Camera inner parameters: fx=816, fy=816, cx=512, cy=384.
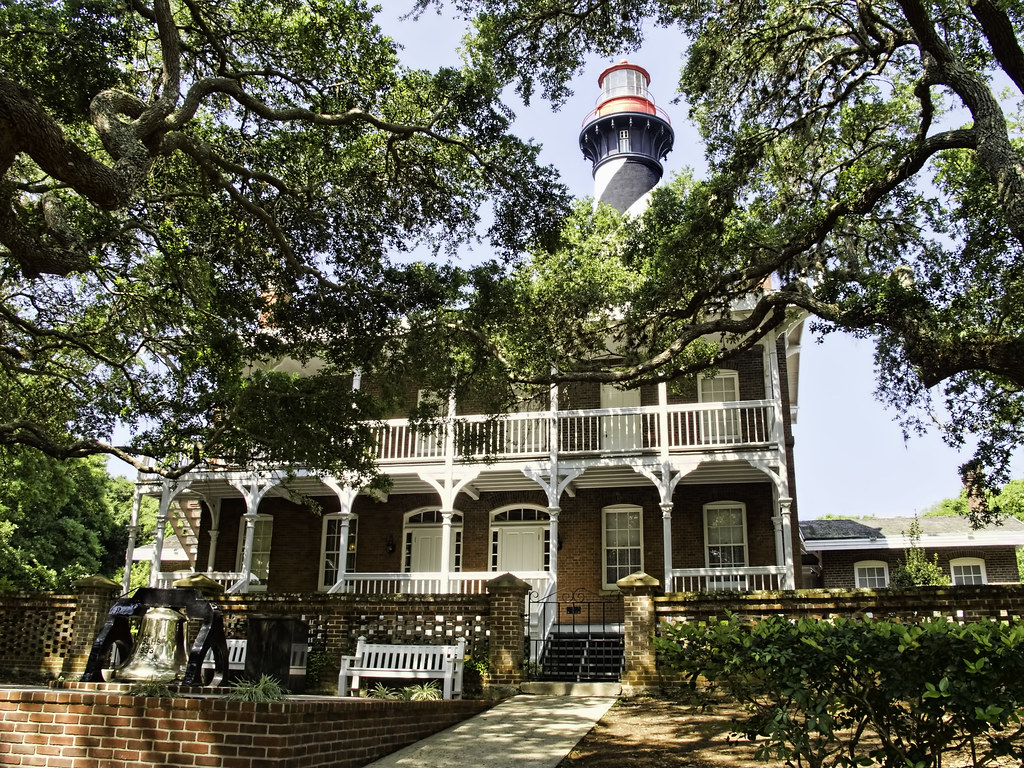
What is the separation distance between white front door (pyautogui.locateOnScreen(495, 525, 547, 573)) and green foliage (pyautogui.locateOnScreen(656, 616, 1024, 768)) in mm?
13606

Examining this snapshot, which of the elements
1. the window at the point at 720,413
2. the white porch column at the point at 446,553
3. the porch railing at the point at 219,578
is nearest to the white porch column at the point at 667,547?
the window at the point at 720,413

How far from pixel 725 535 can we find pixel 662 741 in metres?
10.3

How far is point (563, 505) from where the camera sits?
1844cm

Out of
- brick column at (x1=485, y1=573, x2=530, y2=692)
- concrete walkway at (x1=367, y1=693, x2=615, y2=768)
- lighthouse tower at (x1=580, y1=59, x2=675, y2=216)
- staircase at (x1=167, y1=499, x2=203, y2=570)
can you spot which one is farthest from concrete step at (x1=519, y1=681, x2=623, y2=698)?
lighthouse tower at (x1=580, y1=59, x2=675, y2=216)

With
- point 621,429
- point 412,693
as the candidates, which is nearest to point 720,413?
point 621,429

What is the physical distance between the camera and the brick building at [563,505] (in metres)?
16.0

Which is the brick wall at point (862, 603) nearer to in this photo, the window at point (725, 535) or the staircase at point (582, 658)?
the staircase at point (582, 658)

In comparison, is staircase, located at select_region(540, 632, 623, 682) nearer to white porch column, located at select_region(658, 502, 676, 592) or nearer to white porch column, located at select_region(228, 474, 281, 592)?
white porch column, located at select_region(658, 502, 676, 592)

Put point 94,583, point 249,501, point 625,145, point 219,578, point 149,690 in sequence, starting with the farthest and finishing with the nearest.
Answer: point 625,145
point 219,578
point 249,501
point 94,583
point 149,690

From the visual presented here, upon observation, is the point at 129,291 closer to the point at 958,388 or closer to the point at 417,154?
the point at 417,154

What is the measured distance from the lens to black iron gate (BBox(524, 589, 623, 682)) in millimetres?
12688

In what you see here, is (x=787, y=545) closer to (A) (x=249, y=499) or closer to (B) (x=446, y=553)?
(B) (x=446, y=553)

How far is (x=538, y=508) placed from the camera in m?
18.5

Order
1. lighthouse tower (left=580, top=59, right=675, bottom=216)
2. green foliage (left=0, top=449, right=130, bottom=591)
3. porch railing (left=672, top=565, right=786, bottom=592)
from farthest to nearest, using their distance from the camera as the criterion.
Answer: lighthouse tower (left=580, top=59, right=675, bottom=216) → green foliage (left=0, top=449, right=130, bottom=591) → porch railing (left=672, top=565, right=786, bottom=592)
